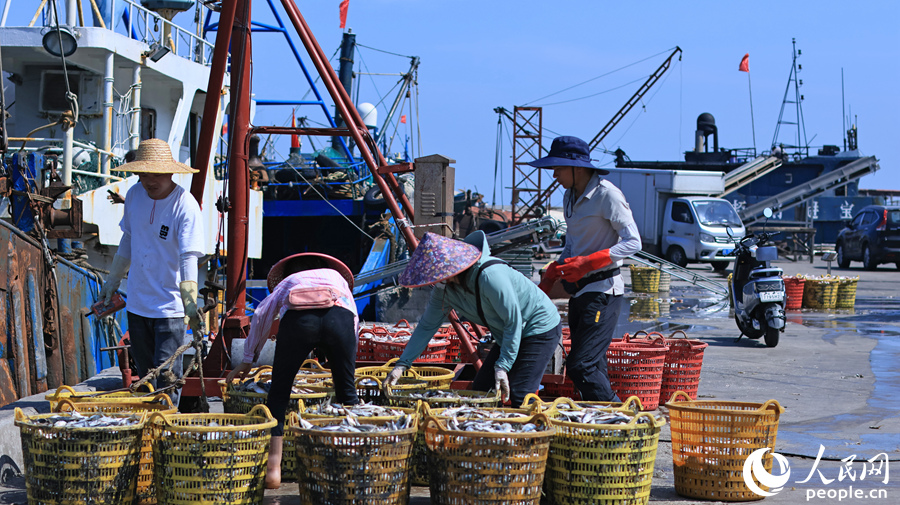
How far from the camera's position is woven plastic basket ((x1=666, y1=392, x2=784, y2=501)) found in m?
4.82

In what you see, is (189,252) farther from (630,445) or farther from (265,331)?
(630,445)

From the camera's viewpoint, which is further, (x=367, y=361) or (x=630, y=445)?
(x=367, y=361)

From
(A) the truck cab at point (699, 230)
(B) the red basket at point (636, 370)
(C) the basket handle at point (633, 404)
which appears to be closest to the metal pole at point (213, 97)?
(B) the red basket at point (636, 370)

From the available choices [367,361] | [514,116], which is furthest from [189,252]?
[514,116]

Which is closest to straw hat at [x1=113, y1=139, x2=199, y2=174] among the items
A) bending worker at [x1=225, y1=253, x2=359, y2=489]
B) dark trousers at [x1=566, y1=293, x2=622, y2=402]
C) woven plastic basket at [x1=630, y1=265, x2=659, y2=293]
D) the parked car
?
bending worker at [x1=225, y1=253, x2=359, y2=489]

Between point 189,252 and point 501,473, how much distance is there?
253 centimetres

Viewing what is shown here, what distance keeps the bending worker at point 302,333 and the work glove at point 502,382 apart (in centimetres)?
79

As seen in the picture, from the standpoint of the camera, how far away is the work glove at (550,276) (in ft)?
18.7

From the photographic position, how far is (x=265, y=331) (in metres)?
5.00

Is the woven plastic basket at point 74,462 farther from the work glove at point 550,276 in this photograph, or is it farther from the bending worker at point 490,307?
the work glove at point 550,276

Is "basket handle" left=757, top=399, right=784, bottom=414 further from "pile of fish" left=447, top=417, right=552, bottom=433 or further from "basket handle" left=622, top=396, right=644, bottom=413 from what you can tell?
"pile of fish" left=447, top=417, right=552, bottom=433

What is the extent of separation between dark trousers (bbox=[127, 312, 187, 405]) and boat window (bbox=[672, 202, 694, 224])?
24.6 metres

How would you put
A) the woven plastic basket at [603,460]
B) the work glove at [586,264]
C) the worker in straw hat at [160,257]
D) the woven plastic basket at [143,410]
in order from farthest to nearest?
the worker in straw hat at [160,257] → the work glove at [586,264] → the woven plastic basket at [143,410] → the woven plastic basket at [603,460]

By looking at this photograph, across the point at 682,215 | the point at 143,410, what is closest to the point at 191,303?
the point at 143,410
